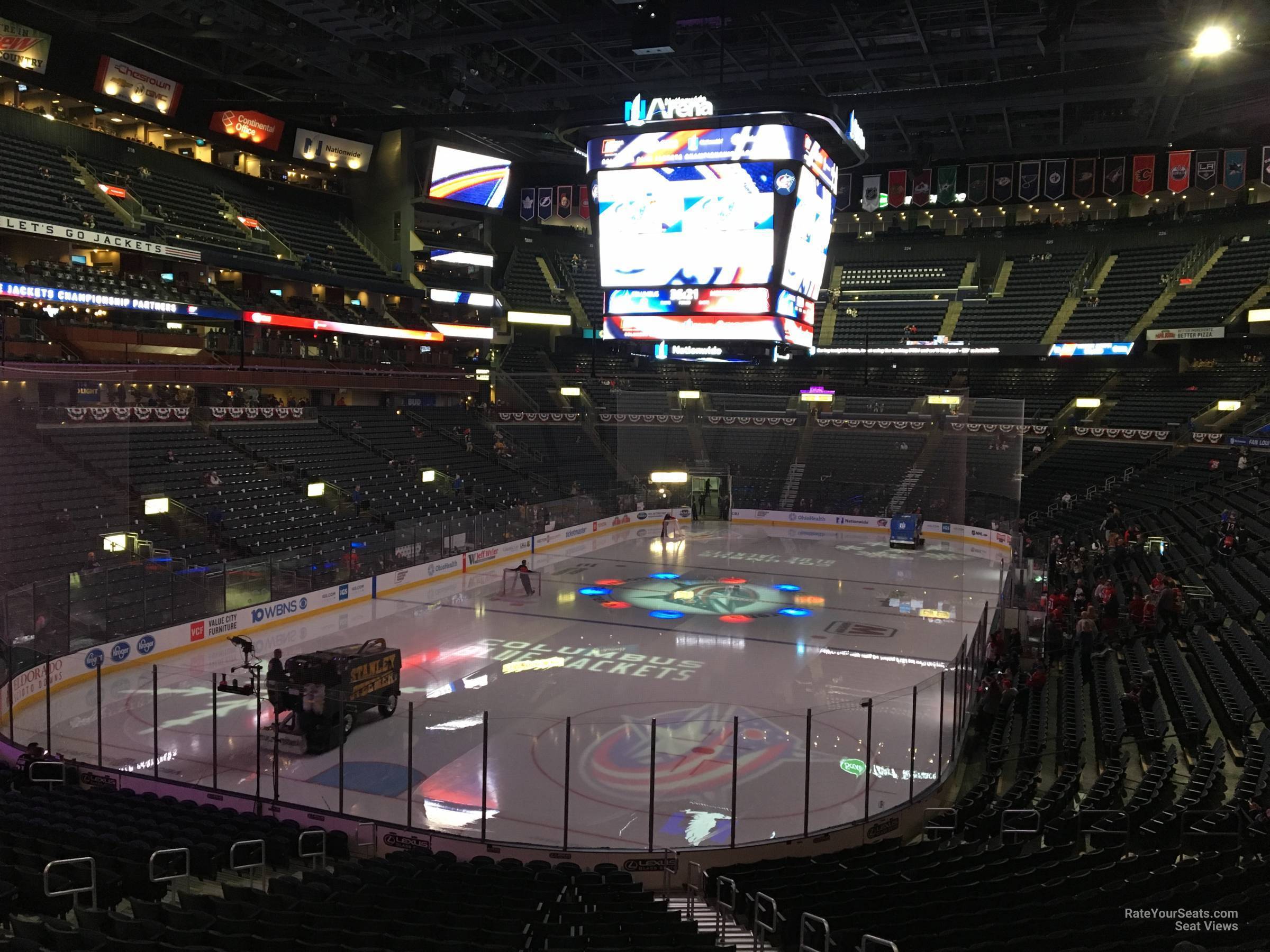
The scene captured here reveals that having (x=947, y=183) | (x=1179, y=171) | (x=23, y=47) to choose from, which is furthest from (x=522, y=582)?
A: (x=1179, y=171)

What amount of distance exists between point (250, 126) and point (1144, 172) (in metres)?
39.4

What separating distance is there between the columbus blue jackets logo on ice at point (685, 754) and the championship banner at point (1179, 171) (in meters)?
37.7

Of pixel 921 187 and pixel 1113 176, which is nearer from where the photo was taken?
pixel 921 187

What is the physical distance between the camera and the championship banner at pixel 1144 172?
41.9 m

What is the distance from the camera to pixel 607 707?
17250mm

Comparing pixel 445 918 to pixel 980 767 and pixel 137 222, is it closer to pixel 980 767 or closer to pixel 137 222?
pixel 980 767

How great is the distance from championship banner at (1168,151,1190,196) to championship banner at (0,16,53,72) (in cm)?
4425

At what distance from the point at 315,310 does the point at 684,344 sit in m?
27.9

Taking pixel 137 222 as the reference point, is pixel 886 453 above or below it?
below

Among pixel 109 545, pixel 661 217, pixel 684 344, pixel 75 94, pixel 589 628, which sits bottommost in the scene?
pixel 589 628

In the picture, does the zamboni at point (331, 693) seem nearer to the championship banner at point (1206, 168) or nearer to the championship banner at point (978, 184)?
the championship banner at point (978, 184)

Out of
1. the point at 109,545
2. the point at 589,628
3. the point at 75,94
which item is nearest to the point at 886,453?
the point at 589,628

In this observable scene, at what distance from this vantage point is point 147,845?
9.23 m

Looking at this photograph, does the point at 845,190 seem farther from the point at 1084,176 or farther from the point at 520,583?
the point at 520,583
